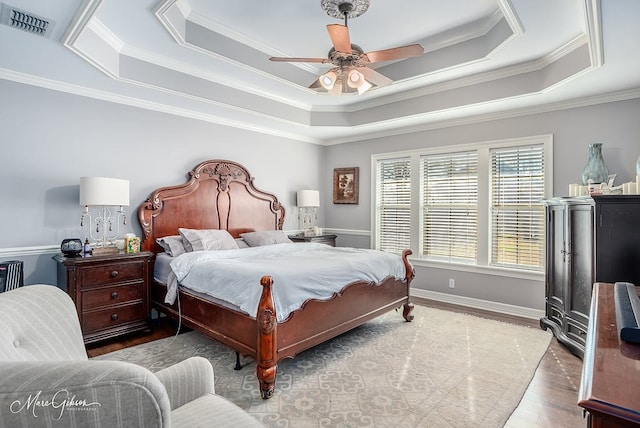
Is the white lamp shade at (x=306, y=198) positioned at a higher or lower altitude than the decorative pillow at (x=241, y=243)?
higher

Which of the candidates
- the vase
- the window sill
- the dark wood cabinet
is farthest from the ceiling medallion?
the window sill

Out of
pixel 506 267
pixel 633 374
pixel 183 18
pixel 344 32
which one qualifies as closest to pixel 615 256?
pixel 506 267

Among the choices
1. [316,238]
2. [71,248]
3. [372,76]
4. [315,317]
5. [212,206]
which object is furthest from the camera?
[316,238]

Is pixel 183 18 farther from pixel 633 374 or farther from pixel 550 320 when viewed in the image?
pixel 550 320

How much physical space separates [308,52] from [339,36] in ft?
4.71

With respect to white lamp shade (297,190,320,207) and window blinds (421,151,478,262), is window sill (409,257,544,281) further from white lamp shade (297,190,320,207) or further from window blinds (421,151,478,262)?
white lamp shade (297,190,320,207)

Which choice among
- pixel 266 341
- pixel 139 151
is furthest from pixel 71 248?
pixel 266 341

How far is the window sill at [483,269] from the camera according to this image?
409 cm

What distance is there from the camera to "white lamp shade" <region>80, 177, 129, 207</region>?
3184 mm

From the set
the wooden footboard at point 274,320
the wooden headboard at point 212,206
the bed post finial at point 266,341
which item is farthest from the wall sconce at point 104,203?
the bed post finial at point 266,341

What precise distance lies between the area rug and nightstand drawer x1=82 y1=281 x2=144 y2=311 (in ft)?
1.59

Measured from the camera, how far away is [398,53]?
2.63 m

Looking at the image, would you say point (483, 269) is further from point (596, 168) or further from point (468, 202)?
point (596, 168)

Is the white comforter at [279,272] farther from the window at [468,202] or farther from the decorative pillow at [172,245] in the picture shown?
the window at [468,202]
